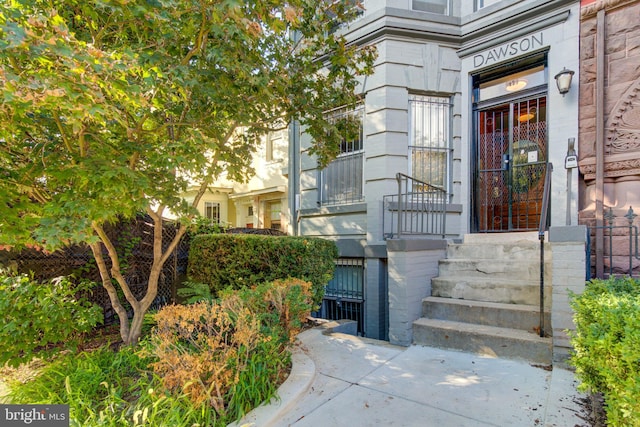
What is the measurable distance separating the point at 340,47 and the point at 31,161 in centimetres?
348

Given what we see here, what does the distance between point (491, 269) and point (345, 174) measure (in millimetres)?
3159

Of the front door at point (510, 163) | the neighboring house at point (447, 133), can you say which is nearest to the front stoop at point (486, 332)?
the neighboring house at point (447, 133)

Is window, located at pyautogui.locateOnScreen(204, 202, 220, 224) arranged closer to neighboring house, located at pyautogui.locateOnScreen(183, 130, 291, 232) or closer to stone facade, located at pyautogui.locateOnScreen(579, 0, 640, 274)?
neighboring house, located at pyautogui.locateOnScreen(183, 130, 291, 232)

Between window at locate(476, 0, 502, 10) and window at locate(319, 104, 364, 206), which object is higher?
window at locate(476, 0, 502, 10)

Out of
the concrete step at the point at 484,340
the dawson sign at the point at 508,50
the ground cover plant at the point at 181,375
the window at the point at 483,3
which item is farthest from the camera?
the window at the point at 483,3

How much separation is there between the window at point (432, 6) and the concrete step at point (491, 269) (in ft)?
15.0

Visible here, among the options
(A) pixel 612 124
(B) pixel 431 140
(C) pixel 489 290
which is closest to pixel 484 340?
(C) pixel 489 290

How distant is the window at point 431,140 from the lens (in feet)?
20.5

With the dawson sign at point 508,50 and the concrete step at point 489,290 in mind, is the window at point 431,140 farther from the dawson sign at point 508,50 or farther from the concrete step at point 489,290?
the concrete step at point 489,290

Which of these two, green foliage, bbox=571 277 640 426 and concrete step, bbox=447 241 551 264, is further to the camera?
concrete step, bbox=447 241 551 264

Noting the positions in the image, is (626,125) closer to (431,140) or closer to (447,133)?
(447,133)

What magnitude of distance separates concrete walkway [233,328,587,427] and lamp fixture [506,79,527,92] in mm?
4456

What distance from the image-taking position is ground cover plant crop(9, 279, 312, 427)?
7.86 ft

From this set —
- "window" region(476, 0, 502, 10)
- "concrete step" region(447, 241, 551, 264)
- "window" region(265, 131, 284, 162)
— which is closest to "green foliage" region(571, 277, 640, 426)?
"concrete step" region(447, 241, 551, 264)
